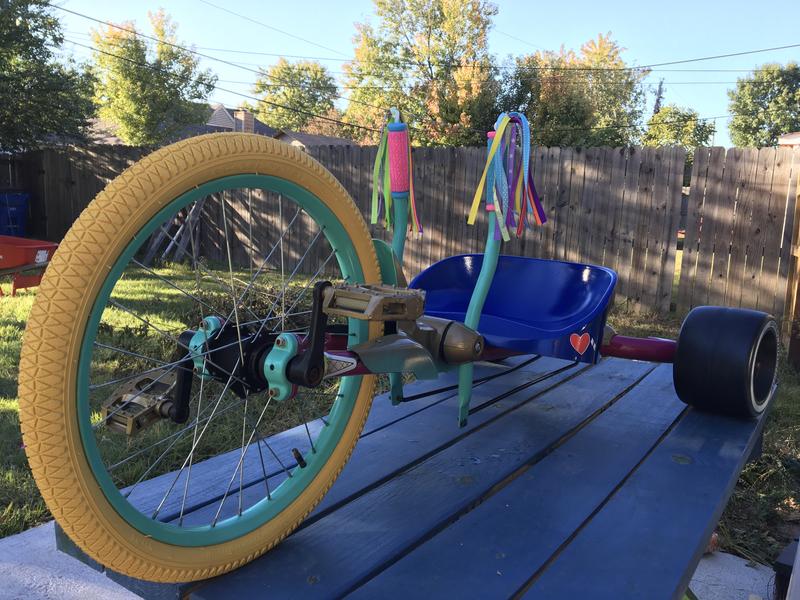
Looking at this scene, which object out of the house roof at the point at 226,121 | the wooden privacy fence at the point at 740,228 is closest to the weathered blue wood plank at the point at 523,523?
the wooden privacy fence at the point at 740,228

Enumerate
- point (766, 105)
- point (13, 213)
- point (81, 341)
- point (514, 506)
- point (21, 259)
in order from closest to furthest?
point (81, 341)
point (514, 506)
point (21, 259)
point (13, 213)
point (766, 105)

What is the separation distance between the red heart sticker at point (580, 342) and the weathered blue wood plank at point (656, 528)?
0.39 metres

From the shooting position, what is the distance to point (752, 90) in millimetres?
60125

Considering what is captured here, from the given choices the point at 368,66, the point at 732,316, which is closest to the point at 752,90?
the point at 368,66

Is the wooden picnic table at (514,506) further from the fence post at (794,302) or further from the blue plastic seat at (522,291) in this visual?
the fence post at (794,302)

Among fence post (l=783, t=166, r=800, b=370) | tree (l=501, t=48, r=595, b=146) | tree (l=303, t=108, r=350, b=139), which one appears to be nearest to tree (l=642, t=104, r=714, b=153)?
tree (l=501, t=48, r=595, b=146)

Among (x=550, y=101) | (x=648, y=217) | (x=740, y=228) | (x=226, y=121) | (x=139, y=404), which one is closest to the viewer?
(x=139, y=404)

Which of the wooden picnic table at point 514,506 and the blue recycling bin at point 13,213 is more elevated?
the blue recycling bin at point 13,213

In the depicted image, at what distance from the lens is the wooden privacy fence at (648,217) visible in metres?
5.55

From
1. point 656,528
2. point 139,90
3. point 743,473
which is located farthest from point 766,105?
point 656,528

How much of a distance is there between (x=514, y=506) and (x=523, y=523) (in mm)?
90

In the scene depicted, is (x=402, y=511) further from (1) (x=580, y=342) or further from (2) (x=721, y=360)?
(2) (x=721, y=360)

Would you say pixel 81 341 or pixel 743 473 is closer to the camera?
pixel 81 341

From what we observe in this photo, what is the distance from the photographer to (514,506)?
1612 mm
